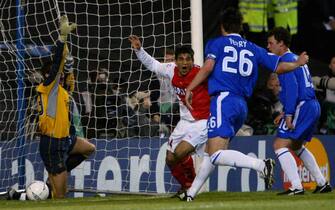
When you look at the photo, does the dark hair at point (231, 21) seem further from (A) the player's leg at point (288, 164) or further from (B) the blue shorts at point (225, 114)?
(A) the player's leg at point (288, 164)

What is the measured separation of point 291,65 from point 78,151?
11.0ft

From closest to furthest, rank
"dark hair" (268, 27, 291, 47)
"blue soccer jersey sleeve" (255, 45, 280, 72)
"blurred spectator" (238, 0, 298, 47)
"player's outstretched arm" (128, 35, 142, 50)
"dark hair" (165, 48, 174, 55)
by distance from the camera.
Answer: "blue soccer jersey sleeve" (255, 45, 280, 72), "dark hair" (268, 27, 291, 47), "player's outstretched arm" (128, 35, 142, 50), "dark hair" (165, 48, 174, 55), "blurred spectator" (238, 0, 298, 47)

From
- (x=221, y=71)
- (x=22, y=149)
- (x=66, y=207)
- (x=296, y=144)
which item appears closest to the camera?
(x=66, y=207)

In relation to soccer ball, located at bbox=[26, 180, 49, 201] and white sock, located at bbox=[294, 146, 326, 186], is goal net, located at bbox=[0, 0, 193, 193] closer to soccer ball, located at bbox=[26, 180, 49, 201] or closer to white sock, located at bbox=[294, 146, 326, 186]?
soccer ball, located at bbox=[26, 180, 49, 201]

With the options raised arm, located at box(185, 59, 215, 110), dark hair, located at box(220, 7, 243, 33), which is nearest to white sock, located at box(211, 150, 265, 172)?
raised arm, located at box(185, 59, 215, 110)

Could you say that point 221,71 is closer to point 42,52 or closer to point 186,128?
point 186,128

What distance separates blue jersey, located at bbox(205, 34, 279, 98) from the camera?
10.7 m

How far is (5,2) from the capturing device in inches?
571

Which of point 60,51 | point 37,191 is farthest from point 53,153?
point 60,51

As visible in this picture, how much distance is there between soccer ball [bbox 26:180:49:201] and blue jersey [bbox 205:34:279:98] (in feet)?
8.73

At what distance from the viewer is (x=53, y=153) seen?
1271 centimetres

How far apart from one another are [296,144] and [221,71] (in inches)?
63.7

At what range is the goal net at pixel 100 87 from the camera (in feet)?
46.0

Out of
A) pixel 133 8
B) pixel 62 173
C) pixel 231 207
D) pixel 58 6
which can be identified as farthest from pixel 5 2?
pixel 231 207
